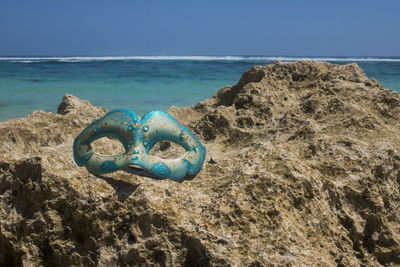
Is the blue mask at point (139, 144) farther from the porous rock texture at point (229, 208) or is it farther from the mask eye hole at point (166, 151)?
the mask eye hole at point (166, 151)

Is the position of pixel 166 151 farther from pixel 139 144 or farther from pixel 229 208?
pixel 229 208

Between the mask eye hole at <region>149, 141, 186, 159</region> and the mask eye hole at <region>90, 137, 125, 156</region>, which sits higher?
the mask eye hole at <region>90, 137, 125, 156</region>

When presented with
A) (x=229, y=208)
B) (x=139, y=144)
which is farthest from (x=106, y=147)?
(x=229, y=208)

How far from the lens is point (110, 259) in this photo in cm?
176

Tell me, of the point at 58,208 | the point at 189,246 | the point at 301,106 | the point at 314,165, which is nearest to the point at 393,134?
the point at 301,106

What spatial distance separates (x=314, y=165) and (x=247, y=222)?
525 mm


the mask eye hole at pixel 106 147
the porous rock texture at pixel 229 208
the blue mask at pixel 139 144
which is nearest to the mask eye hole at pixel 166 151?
the mask eye hole at pixel 106 147

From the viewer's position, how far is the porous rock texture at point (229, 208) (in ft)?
5.52

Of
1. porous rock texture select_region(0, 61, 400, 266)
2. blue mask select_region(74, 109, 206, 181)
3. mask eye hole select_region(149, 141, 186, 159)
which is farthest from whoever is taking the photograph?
mask eye hole select_region(149, 141, 186, 159)

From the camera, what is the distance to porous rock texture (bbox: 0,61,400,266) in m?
1.68

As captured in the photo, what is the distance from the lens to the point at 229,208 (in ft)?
5.71

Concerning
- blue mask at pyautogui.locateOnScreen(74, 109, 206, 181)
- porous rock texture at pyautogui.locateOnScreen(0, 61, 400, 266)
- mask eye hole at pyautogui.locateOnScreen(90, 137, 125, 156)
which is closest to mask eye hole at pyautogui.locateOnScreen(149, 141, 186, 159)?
mask eye hole at pyautogui.locateOnScreen(90, 137, 125, 156)

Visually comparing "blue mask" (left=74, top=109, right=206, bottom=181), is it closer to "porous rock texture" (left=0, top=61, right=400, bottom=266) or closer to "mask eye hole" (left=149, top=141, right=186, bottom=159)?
"porous rock texture" (left=0, top=61, right=400, bottom=266)

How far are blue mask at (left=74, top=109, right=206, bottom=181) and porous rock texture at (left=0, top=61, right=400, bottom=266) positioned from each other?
6 cm
